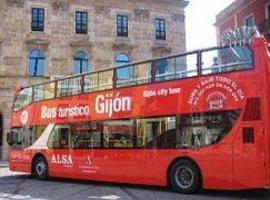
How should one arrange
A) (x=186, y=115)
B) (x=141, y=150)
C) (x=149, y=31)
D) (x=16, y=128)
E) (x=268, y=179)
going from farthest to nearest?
Result: (x=149, y=31)
(x=16, y=128)
(x=141, y=150)
(x=186, y=115)
(x=268, y=179)

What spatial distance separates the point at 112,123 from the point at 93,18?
80.1 feet

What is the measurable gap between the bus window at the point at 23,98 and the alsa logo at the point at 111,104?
4.32 metres

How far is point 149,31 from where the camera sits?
41.0m

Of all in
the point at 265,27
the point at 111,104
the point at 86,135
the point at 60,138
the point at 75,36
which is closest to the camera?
the point at 111,104

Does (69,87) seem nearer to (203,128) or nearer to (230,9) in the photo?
(203,128)

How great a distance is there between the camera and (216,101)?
13.8 metres

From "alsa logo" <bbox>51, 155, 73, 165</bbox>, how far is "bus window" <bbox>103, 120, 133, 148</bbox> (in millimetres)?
1986

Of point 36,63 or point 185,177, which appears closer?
point 185,177

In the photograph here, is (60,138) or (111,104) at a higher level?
(111,104)

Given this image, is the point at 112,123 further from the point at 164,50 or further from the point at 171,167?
the point at 164,50

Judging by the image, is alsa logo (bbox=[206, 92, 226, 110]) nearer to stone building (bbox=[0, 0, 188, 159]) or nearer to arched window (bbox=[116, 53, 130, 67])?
stone building (bbox=[0, 0, 188, 159])

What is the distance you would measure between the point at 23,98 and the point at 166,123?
797cm

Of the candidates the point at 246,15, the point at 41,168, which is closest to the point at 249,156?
the point at 41,168

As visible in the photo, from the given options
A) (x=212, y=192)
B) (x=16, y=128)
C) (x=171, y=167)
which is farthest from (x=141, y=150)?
(x=16, y=128)
